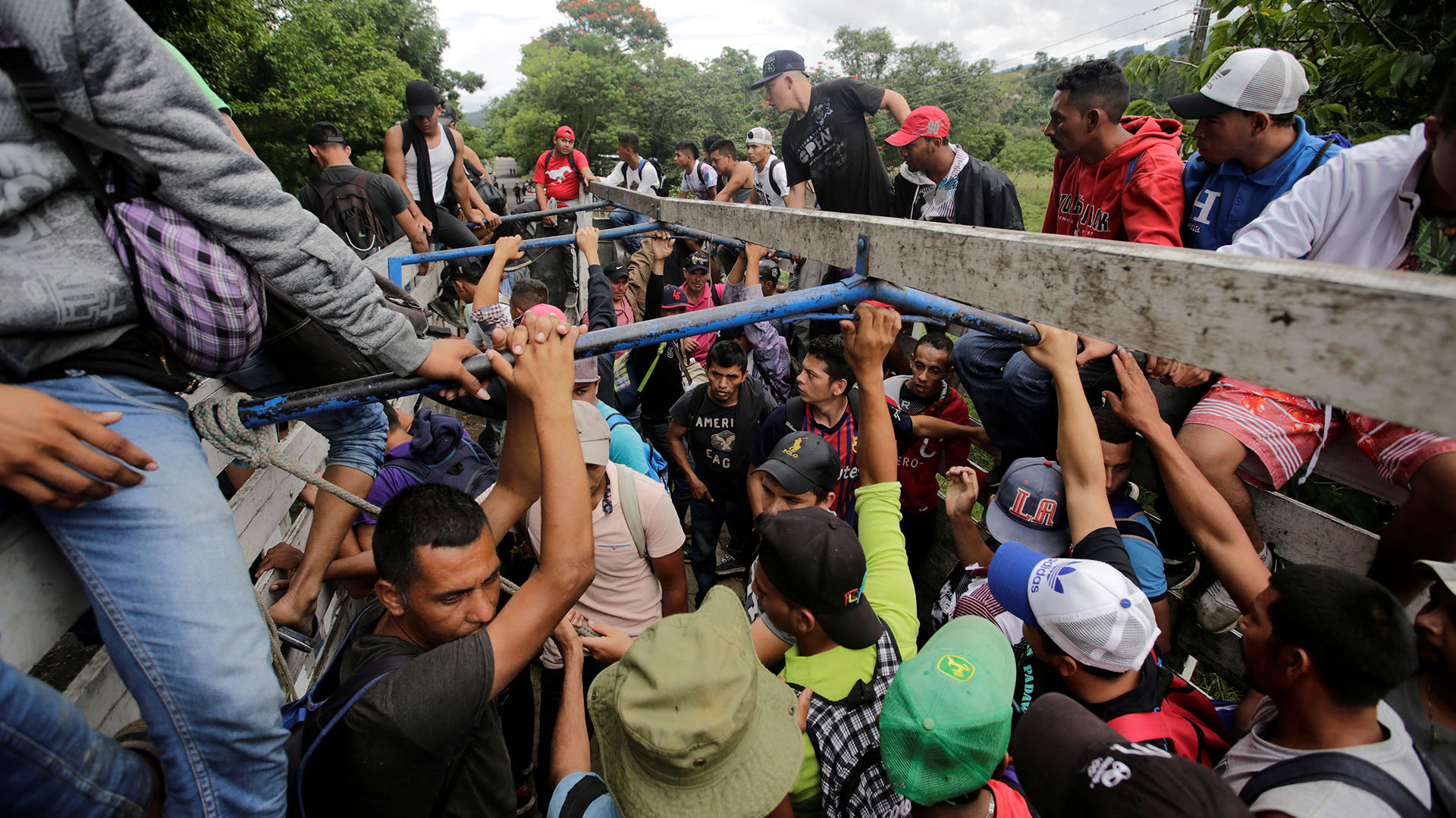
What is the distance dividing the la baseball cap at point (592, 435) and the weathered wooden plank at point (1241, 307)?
1440 mm

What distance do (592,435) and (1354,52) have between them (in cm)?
414

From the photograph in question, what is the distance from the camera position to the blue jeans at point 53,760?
957 millimetres

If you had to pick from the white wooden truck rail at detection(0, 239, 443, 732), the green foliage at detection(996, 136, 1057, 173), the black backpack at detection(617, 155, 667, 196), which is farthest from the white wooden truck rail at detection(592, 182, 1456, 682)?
the green foliage at detection(996, 136, 1057, 173)

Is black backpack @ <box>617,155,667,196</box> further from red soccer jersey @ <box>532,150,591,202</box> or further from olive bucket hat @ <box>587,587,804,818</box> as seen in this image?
olive bucket hat @ <box>587,587,804,818</box>

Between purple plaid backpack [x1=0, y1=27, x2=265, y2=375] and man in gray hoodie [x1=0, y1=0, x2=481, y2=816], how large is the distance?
0.03 meters

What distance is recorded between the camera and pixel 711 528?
4.03 m

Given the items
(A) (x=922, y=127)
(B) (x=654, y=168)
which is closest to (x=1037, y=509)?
(A) (x=922, y=127)

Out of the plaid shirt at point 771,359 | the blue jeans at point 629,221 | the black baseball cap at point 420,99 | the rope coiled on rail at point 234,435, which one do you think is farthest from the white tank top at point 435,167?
the rope coiled on rail at point 234,435

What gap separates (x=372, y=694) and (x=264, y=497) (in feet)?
4.81

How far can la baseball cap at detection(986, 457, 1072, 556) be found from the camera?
7.39ft

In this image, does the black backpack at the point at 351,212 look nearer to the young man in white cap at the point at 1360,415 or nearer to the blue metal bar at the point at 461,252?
the blue metal bar at the point at 461,252

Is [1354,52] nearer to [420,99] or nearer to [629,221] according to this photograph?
[629,221]

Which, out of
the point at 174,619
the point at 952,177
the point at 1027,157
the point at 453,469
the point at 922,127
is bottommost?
the point at 1027,157

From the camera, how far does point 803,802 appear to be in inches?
65.8
